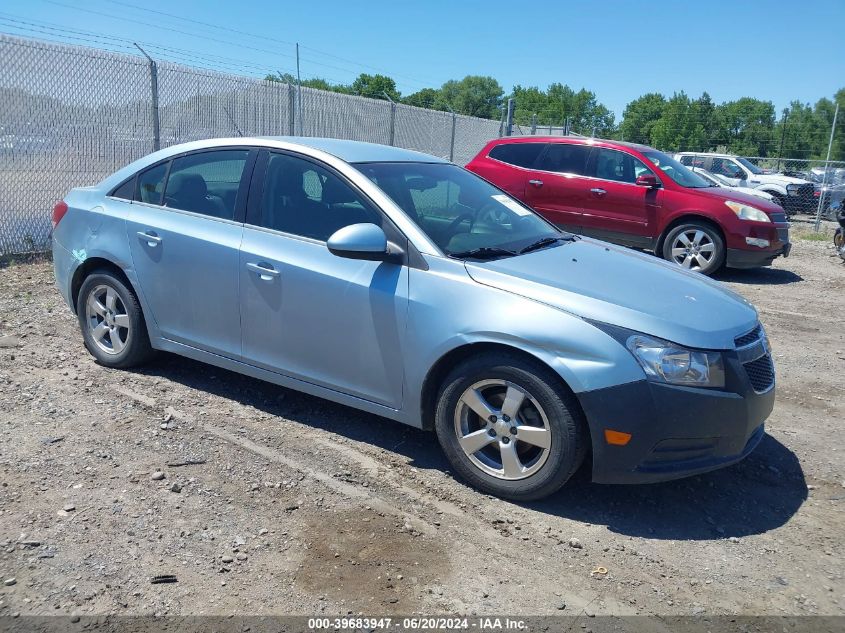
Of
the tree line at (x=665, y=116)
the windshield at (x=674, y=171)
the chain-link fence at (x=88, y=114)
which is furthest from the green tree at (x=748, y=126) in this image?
the chain-link fence at (x=88, y=114)

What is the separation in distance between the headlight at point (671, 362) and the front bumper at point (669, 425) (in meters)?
0.04

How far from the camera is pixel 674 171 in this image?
1048 cm

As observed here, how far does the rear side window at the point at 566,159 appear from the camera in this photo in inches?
416

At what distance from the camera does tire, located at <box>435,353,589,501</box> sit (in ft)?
11.0

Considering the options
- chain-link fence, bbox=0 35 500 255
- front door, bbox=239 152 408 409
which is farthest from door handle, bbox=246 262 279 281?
chain-link fence, bbox=0 35 500 255

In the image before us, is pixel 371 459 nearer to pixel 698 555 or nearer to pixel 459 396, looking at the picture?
pixel 459 396

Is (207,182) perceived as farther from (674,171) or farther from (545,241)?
(674,171)

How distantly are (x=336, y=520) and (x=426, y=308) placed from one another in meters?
1.11

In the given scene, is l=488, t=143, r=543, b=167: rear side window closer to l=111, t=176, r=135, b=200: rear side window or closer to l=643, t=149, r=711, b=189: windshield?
l=643, t=149, r=711, b=189: windshield

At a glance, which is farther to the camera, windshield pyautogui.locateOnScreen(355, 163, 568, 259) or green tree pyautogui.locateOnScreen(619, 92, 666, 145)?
green tree pyautogui.locateOnScreen(619, 92, 666, 145)

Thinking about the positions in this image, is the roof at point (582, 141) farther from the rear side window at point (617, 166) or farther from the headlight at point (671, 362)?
the headlight at point (671, 362)

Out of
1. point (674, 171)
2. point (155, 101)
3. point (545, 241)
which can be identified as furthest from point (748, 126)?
point (545, 241)

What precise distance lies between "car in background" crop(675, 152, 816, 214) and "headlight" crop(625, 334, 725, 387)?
60.1 feet

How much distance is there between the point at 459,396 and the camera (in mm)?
3613
